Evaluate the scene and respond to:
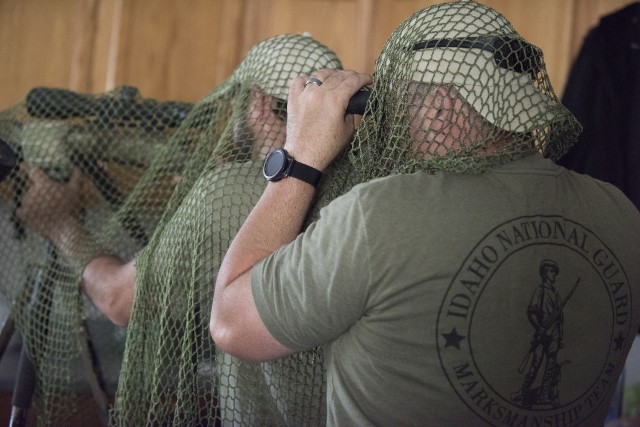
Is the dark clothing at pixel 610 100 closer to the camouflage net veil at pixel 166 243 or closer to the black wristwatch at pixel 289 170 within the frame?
the camouflage net veil at pixel 166 243

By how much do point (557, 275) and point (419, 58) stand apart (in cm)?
30

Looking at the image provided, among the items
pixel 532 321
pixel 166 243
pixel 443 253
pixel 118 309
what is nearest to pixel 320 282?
pixel 443 253

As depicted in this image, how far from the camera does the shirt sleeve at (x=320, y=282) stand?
2.56ft

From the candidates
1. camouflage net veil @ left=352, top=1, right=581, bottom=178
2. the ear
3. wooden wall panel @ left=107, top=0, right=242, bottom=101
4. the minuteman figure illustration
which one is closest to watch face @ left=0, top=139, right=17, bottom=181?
camouflage net veil @ left=352, top=1, right=581, bottom=178

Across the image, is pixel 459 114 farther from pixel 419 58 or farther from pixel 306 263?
pixel 306 263

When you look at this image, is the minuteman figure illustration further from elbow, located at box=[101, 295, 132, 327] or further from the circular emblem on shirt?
elbow, located at box=[101, 295, 132, 327]

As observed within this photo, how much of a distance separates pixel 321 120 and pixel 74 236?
67 centimetres

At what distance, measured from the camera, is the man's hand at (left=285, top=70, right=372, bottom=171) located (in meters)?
0.93

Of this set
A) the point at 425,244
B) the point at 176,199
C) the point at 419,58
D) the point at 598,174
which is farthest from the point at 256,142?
the point at 598,174

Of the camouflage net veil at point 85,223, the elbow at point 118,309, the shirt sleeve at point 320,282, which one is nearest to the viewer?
the shirt sleeve at point 320,282

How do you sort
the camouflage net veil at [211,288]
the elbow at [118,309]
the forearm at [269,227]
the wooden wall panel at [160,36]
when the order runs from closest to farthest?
the forearm at [269,227]
the camouflage net veil at [211,288]
the elbow at [118,309]
the wooden wall panel at [160,36]

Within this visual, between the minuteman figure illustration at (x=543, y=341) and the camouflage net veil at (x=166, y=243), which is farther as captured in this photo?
the camouflage net veil at (x=166, y=243)

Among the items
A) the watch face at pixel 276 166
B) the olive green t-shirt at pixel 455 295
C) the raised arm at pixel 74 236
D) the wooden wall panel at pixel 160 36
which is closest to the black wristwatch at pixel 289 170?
the watch face at pixel 276 166

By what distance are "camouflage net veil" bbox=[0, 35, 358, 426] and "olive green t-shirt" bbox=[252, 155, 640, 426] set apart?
0.21 m
